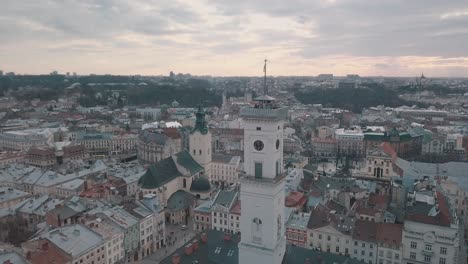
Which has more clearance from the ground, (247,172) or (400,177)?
(247,172)

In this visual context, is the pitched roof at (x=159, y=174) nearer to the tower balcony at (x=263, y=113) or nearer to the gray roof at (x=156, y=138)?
the gray roof at (x=156, y=138)

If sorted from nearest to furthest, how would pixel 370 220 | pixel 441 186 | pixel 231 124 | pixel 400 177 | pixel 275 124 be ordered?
pixel 275 124, pixel 370 220, pixel 441 186, pixel 400 177, pixel 231 124

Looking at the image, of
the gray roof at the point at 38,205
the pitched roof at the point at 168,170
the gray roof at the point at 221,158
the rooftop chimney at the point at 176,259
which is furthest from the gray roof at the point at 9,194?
the rooftop chimney at the point at 176,259

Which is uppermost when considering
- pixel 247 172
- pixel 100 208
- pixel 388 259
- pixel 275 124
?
pixel 275 124

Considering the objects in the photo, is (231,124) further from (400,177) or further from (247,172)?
(247,172)

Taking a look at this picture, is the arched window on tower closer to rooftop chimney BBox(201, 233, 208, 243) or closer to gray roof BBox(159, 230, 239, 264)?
gray roof BBox(159, 230, 239, 264)

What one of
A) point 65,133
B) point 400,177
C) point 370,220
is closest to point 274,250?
point 370,220
